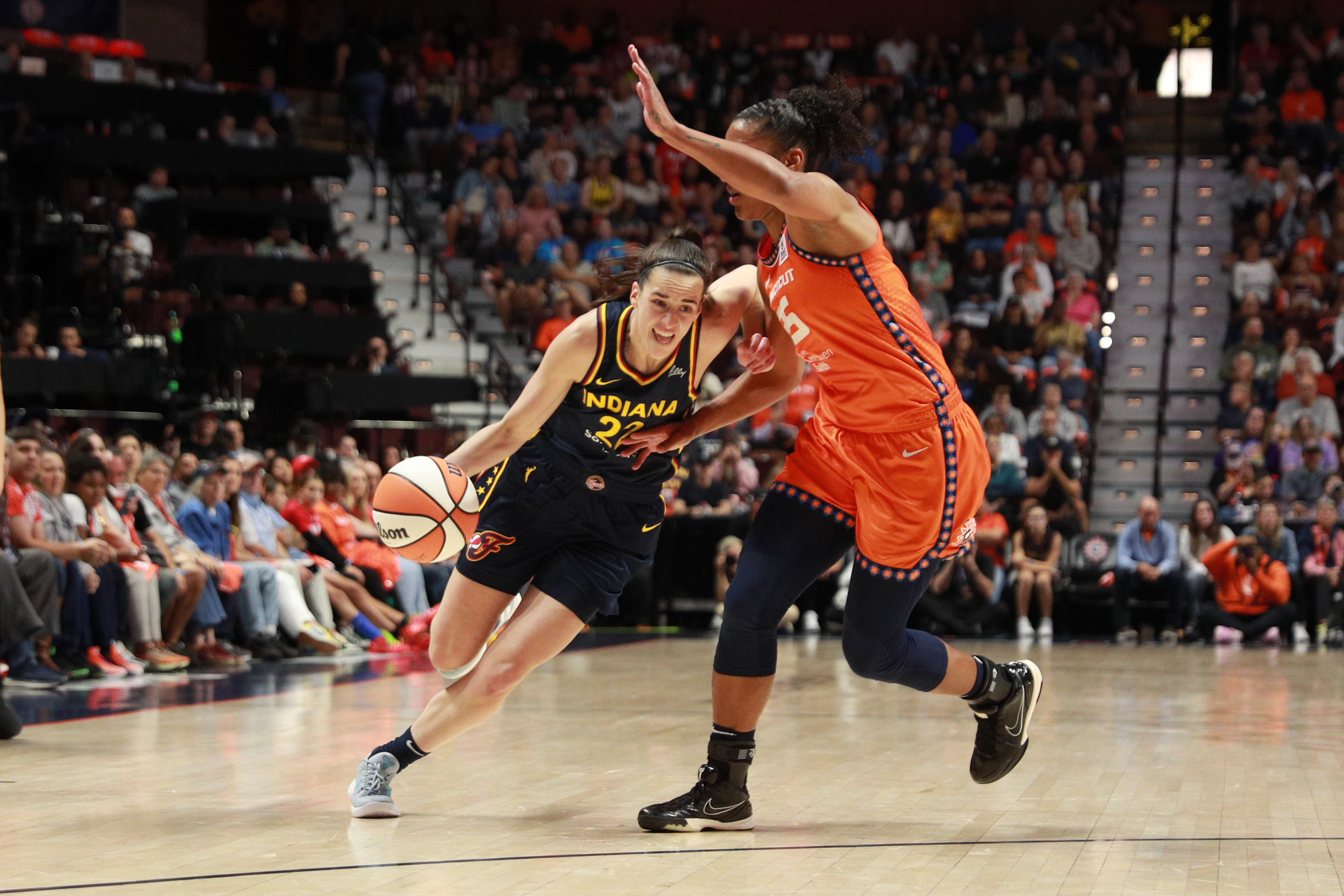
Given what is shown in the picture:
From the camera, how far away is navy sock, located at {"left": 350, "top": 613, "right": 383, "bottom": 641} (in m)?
9.69

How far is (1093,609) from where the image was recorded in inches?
451

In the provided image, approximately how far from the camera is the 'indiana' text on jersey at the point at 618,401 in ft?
13.0

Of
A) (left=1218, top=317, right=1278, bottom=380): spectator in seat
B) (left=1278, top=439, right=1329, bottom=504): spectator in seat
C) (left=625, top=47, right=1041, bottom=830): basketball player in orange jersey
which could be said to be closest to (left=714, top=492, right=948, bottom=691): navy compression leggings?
(left=625, top=47, right=1041, bottom=830): basketball player in orange jersey

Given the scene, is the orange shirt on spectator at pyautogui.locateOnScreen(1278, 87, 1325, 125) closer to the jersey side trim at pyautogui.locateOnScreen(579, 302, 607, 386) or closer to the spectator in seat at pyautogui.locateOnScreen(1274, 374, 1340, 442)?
the spectator in seat at pyautogui.locateOnScreen(1274, 374, 1340, 442)

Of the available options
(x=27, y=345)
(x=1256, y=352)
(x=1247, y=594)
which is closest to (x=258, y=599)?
(x=27, y=345)

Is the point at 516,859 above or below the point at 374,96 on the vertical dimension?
below

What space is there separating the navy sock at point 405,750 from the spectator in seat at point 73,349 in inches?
291

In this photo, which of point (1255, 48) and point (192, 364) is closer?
point (192, 364)

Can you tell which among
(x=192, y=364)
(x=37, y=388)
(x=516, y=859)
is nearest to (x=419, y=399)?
(x=192, y=364)

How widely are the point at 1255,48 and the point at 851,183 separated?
16.0 ft

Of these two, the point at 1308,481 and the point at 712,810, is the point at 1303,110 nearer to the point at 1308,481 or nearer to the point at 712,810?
the point at 1308,481

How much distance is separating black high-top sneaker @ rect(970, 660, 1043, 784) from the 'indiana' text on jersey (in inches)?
42.6

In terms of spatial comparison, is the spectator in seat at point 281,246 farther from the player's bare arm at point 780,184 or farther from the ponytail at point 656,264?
the player's bare arm at point 780,184

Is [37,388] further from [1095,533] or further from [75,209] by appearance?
[1095,533]
